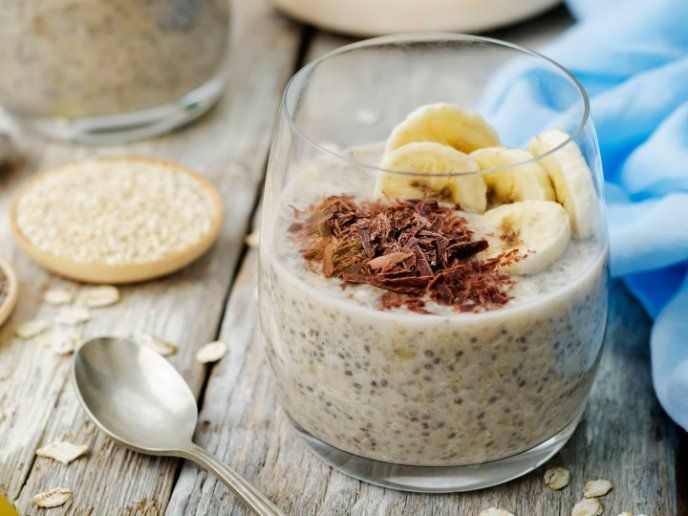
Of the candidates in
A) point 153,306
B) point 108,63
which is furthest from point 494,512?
point 108,63

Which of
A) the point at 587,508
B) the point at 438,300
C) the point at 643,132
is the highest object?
the point at 438,300

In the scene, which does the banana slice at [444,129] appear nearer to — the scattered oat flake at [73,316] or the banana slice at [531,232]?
the banana slice at [531,232]

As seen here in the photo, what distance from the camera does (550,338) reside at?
0.92 metres

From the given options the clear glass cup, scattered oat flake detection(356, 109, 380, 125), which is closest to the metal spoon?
the clear glass cup

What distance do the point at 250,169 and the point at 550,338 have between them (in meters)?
0.85

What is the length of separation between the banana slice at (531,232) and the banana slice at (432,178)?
0.09 feet

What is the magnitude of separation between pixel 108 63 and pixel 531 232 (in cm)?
93

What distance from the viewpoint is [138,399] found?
1.13m

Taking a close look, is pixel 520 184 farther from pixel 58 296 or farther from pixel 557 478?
pixel 58 296

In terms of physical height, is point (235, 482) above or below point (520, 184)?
below

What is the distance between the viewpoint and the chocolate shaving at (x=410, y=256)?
2.89 feet

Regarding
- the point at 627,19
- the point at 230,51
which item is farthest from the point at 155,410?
the point at 230,51

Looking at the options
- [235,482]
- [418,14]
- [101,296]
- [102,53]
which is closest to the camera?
[235,482]

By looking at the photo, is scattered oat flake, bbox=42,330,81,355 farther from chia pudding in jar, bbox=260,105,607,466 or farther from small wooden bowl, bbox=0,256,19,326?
chia pudding in jar, bbox=260,105,607,466
